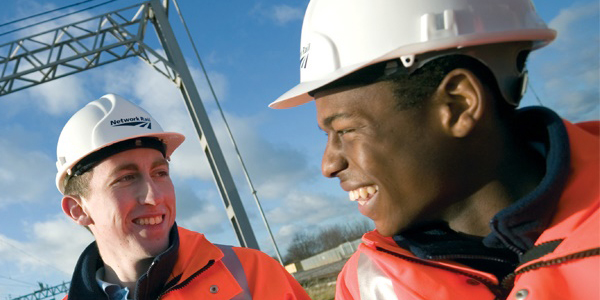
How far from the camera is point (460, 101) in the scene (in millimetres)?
1753

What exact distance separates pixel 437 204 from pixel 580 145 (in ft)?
1.55

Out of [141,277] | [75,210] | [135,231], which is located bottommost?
[141,277]

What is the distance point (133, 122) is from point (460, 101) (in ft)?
8.60

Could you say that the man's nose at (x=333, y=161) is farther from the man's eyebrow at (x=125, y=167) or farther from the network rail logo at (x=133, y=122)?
the network rail logo at (x=133, y=122)

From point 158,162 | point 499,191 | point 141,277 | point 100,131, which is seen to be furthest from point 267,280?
point 499,191

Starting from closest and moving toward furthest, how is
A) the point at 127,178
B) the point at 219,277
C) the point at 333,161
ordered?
the point at 333,161 < the point at 219,277 < the point at 127,178

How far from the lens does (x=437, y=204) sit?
1.75 metres

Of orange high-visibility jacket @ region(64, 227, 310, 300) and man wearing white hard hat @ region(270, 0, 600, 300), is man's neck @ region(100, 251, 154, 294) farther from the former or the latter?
man wearing white hard hat @ region(270, 0, 600, 300)

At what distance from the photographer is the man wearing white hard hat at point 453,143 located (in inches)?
A: 65.0

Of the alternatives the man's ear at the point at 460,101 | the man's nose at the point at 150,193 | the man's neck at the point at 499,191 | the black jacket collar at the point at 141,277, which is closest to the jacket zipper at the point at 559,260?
the man's neck at the point at 499,191

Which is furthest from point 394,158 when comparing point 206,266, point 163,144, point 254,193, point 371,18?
point 254,193

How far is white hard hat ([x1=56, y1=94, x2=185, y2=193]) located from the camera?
3645 millimetres

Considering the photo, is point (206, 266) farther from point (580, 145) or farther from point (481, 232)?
point (580, 145)

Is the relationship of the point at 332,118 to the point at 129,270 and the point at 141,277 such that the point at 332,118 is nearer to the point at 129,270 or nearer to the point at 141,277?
Result: the point at 141,277
